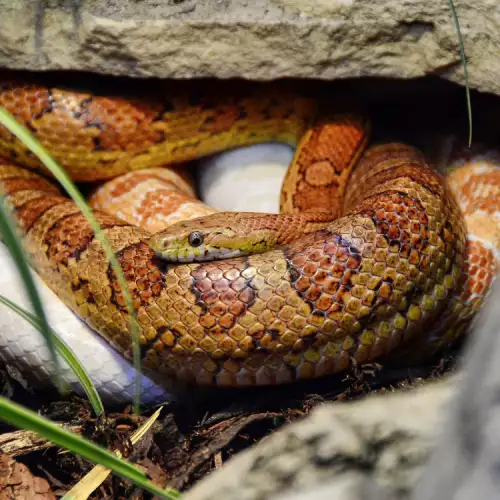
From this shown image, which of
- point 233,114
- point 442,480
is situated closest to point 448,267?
point 233,114

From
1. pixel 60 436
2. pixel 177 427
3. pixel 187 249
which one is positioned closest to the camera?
pixel 60 436

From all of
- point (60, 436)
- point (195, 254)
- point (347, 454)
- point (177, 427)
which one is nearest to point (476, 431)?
point (347, 454)

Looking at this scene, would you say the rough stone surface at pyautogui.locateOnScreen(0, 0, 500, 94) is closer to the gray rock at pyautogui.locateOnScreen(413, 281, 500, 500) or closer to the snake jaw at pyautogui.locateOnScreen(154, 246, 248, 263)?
the snake jaw at pyautogui.locateOnScreen(154, 246, 248, 263)

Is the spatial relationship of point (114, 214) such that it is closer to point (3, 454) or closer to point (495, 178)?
point (3, 454)

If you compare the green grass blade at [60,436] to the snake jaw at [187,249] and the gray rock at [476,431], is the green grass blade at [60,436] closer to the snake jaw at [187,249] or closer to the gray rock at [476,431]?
the gray rock at [476,431]

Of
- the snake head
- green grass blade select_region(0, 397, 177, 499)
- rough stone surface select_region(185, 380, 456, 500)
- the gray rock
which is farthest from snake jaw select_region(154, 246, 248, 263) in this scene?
the gray rock

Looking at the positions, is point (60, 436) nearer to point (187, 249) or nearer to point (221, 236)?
point (187, 249)

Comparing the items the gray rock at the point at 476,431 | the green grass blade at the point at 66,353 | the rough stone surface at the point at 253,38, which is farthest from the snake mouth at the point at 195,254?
the gray rock at the point at 476,431
